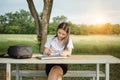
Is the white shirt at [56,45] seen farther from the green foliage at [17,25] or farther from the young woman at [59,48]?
the green foliage at [17,25]

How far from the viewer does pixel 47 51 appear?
17.3 ft

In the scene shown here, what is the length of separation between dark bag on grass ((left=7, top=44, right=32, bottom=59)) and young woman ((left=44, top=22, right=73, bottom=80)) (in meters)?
0.35

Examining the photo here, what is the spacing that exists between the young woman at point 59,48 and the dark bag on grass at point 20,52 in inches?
13.7

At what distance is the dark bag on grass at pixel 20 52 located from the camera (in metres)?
4.95

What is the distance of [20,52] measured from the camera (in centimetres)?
494

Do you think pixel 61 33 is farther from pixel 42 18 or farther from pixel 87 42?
pixel 87 42

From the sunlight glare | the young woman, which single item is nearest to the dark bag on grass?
the young woman

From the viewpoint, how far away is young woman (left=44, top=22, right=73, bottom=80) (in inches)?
199

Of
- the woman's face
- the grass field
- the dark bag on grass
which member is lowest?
the grass field

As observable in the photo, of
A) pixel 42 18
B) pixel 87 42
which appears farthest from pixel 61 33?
pixel 87 42

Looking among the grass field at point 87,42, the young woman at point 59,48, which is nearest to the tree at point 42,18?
the young woman at point 59,48

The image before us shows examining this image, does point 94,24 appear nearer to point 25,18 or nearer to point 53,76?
Answer: point 25,18

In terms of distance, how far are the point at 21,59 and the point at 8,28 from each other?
7.67 meters

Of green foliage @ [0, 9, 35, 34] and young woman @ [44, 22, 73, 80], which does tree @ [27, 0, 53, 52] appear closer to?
young woman @ [44, 22, 73, 80]
